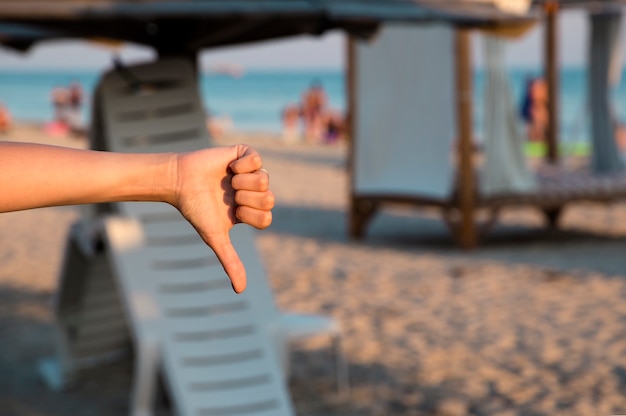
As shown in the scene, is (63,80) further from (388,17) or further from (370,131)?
(388,17)

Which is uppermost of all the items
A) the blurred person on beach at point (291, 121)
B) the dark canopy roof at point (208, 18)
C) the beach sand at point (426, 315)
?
the dark canopy roof at point (208, 18)

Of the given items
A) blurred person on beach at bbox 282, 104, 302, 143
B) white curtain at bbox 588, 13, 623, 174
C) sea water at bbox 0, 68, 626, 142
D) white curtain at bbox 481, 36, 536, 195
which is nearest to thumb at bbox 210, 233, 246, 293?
white curtain at bbox 481, 36, 536, 195

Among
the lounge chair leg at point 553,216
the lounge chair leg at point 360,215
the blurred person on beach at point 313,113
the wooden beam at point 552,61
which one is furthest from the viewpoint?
the blurred person on beach at point 313,113

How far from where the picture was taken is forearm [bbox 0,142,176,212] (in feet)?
3.86


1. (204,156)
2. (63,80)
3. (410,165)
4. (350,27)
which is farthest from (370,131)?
(63,80)

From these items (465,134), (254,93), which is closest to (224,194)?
(465,134)

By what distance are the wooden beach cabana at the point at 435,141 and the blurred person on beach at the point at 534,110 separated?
32.0 feet

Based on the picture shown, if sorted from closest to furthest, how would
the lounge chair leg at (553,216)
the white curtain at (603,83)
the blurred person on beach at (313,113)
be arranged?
the lounge chair leg at (553,216) < the white curtain at (603,83) < the blurred person on beach at (313,113)

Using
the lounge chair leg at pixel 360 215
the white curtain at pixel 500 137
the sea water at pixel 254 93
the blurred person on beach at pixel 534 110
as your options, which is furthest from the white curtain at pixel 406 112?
the sea water at pixel 254 93

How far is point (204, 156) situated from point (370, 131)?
7787 millimetres

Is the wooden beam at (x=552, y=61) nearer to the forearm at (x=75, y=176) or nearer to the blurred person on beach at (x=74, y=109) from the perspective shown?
the forearm at (x=75, y=176)

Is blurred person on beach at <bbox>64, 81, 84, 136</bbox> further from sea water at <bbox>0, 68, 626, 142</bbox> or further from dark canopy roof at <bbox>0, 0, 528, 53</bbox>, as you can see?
dark canopy roof at <bbox>0, 0, 528, 53</bbox>

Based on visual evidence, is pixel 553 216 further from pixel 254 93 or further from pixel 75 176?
pixel 254 93

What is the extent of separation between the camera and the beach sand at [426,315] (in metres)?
4.81
